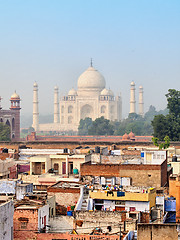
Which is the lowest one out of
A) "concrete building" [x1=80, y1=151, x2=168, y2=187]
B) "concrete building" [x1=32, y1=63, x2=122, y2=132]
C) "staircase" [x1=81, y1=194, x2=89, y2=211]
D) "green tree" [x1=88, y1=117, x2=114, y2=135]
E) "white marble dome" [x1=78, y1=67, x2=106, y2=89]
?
"staircase" [x1=81, y1=194, x2=89, y2=211]

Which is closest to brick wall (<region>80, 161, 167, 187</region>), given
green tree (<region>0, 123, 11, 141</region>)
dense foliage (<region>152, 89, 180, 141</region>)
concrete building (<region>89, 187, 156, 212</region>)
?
concrete building (<region>89, 187, 156, 212</region>)

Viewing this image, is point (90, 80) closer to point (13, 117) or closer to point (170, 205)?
point (13, 117)

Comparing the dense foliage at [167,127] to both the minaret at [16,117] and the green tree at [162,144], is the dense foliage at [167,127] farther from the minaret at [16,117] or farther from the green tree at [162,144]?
the minaret at [16,117]

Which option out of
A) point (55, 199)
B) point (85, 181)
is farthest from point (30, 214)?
point (85, 181)

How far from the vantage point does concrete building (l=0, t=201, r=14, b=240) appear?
9.36 metres

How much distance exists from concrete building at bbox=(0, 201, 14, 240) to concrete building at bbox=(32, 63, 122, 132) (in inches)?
3227

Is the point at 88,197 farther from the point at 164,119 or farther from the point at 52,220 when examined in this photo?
the point at 164,119

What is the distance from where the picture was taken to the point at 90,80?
94.2 m

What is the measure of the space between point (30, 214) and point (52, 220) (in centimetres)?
127

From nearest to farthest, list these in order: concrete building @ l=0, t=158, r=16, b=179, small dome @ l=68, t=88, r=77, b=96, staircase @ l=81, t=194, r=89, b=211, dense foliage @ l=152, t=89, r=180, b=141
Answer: staircase @ l=81, t=194, r=89, b=211, concrete building @ l=0, t=158, r=16, b=179, dense foliage @ l=152, t=89, r=180, b=141, small dome @ l=68, t=88, r=77, b=96

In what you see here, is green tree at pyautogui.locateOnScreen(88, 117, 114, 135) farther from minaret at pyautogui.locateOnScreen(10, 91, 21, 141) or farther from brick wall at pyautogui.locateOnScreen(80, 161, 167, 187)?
brick wall at pyautogui.locateOnScreen(80, 161, 167, 187)

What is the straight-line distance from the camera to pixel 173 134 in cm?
4281

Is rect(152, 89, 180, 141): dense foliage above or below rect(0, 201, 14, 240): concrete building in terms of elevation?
above

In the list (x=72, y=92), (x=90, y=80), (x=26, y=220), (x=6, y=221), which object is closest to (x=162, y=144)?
(x=26, y=220)
